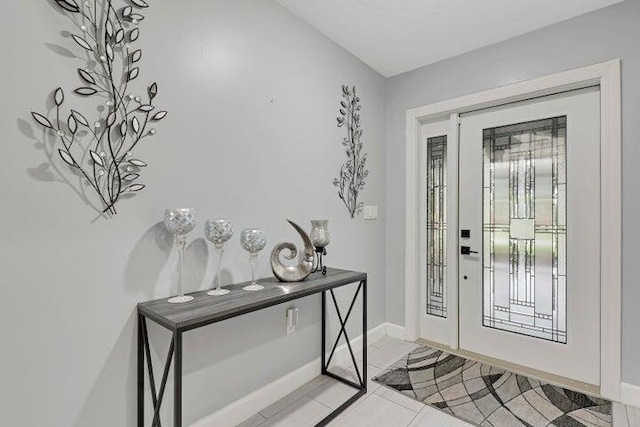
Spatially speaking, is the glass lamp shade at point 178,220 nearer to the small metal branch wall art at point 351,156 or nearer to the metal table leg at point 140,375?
the metal table leg at point 140,375

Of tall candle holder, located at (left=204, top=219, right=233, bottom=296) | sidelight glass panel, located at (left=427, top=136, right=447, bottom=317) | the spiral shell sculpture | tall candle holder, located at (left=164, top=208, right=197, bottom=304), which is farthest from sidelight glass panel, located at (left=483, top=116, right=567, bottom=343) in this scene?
tall candle holder, located at (left=164, top=208, right=197, bottom=304)

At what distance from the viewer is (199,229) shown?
160 centimetres

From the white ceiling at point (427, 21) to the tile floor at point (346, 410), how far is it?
2490 millimetres

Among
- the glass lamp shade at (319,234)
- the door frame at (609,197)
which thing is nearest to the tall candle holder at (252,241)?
the glass lamp shade at (319,234)

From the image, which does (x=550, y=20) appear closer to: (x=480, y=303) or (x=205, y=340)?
(x=480, y=303)

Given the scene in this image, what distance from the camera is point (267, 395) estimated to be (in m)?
1.88

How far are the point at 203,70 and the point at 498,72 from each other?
2137 millimetres

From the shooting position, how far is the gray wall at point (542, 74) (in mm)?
1906

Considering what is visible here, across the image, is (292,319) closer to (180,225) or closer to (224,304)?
(224,304)

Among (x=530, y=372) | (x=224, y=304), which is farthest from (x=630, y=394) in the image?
(x=224, y=304)

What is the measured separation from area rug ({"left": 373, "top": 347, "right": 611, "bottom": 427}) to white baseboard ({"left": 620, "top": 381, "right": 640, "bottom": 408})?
4.3 inches

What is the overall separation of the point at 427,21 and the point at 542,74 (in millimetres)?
897

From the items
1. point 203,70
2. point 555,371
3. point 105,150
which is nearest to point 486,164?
point 555,371

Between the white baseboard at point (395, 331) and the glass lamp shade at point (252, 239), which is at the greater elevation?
the glass lamp shade at point (252, 239)
